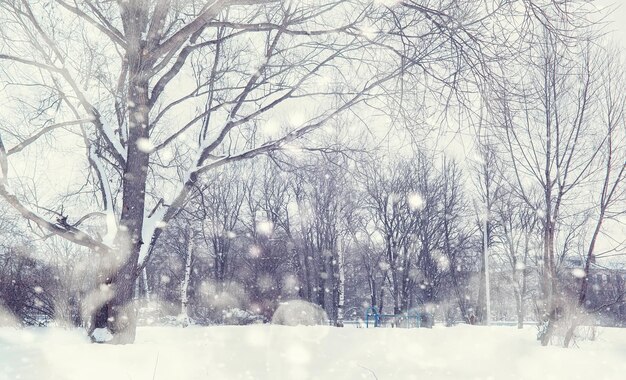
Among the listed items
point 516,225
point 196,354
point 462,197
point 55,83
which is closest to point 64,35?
point 55,83

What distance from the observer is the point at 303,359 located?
638cm

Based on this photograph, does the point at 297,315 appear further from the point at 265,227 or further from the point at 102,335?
the point at 102,335

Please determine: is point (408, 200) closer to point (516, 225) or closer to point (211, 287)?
point (516, 225)

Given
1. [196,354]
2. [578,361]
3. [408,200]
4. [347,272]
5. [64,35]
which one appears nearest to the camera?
[196,354]

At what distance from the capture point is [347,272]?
46.8 metres

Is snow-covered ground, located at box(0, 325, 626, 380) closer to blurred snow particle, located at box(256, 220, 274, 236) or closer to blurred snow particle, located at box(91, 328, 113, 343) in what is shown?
blurred snow particle, located at box(91, 328, 113, 343)

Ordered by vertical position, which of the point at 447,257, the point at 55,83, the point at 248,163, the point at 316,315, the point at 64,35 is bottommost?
the point at 316,315

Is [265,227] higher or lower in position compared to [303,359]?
higher

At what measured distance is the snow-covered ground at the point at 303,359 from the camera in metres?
3.94

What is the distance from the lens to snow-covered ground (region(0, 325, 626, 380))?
3936 mm

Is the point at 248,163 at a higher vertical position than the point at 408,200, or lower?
higher

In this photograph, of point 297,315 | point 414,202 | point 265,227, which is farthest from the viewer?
point 265,227

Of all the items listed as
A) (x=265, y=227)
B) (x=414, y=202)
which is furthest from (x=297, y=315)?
(x=414, y=202)

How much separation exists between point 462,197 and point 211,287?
14.9 metres
